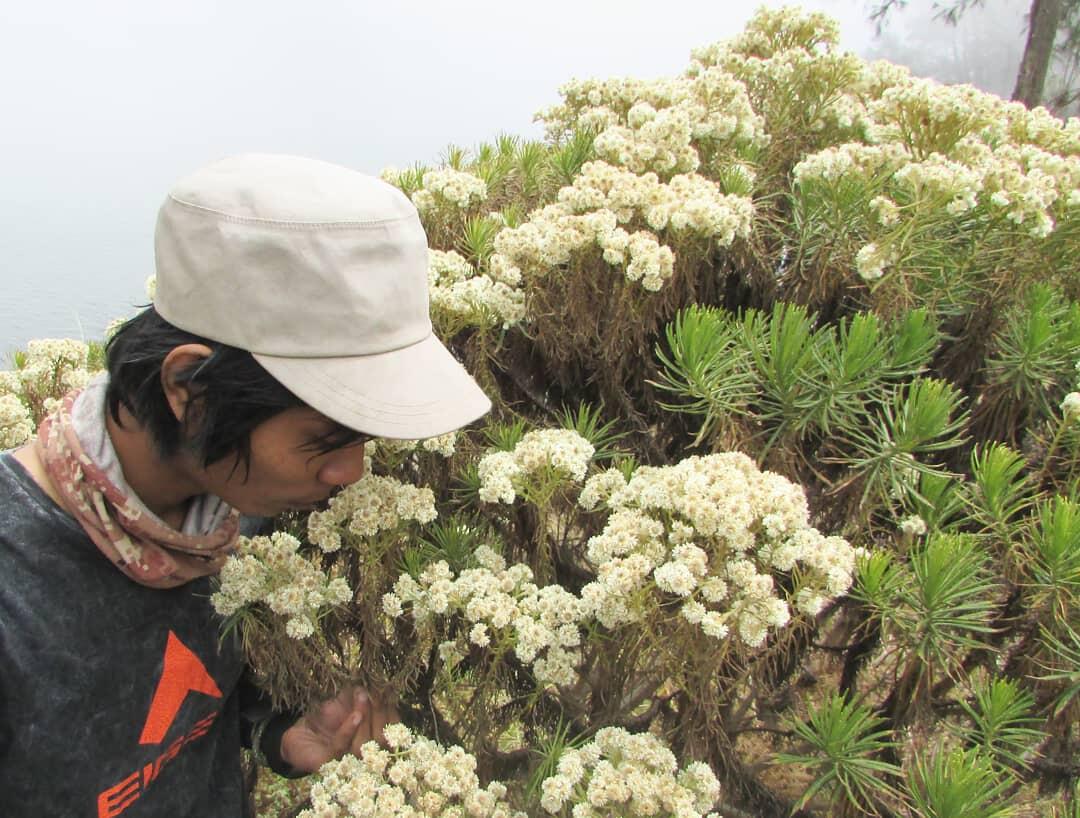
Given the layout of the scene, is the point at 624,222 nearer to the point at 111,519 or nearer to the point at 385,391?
the point at 385,391

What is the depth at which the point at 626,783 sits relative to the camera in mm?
1315

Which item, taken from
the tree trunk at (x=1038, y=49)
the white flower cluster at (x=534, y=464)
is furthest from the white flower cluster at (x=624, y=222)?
the tree trunk at (x=1038, y=49)

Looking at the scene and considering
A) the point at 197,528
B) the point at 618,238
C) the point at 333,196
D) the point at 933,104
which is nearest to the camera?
the point at 333,196

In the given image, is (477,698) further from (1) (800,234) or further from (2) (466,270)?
(1) (800,234)

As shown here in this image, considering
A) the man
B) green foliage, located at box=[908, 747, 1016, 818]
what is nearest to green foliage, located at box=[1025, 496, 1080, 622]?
green foliage, located at box=[908, 747, 1016, 818]

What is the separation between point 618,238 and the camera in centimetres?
174

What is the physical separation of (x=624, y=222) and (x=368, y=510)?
93 cm

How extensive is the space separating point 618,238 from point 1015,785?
5.59ft

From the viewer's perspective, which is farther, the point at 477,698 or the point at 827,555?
the point at 477,698

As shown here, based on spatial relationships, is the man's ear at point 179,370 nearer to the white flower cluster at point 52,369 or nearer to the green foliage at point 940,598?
the white flower cluster at point 52,369

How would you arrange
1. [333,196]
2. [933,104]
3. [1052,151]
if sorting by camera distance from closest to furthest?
[333,196] → [933,104] → [1052,151]

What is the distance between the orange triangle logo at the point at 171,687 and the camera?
1640 mm

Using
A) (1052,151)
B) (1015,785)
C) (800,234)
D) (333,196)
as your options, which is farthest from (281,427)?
(1052,151)

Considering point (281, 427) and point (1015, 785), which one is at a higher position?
point (281, 427)
